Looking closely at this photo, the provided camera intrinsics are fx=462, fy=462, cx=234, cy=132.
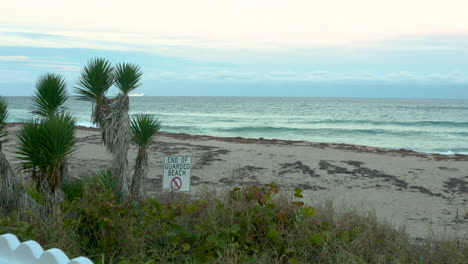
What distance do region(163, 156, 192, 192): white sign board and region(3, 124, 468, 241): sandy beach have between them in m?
1.13

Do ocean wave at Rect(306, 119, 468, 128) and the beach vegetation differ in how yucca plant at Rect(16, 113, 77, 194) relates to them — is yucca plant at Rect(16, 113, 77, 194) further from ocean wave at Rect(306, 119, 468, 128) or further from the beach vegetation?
ocean wave at Rect(306, 119, 468, 128)

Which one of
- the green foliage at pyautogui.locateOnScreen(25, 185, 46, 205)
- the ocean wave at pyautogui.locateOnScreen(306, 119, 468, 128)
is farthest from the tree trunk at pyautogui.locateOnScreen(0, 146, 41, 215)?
the ocean wave at pyautogui.locateOnScreen(306, 119, 468, 128)

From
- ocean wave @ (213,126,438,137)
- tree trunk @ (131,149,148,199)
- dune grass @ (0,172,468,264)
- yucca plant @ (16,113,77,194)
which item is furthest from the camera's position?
ocean wave @ (213,126,438,137)

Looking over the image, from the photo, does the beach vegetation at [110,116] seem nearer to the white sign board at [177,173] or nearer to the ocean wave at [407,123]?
the white sign board at [177,173]

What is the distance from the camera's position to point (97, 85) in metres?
5.59

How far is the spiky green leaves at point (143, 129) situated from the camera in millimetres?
5559

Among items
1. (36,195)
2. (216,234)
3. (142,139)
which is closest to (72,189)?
(36,195)

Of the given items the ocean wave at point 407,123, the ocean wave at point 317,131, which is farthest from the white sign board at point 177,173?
the ocean wave at point 407,123

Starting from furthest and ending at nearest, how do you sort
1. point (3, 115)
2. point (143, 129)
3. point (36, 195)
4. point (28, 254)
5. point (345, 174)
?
point (345, 174) < point (143, 129) < point (36, 195) < point (3, 115) < point (28, 254)

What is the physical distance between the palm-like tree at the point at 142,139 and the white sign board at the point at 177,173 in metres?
0.33

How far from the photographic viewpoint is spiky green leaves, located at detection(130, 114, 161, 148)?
18.2 feet

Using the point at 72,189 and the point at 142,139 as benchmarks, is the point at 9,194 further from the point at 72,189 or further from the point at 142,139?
the point at 142,139

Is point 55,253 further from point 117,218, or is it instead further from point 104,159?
point 104,159

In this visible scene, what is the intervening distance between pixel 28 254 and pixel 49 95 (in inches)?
169
